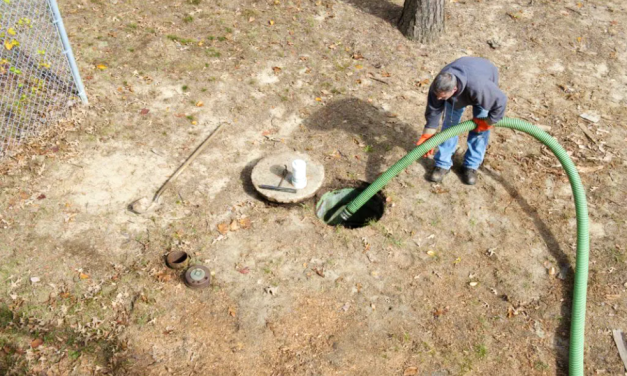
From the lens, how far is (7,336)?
412 centimetres

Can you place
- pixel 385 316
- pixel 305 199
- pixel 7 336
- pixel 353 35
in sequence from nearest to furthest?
1. pixel 7 336
2. pixel 385 316
3. pixel 305 199
4. pixel 353 35

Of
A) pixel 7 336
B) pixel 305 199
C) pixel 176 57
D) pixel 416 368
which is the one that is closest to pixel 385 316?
pixel 416 368

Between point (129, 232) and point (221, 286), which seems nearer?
point (221, 286)

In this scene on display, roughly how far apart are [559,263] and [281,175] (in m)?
3.13

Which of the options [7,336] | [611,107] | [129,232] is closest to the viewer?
[7,336]

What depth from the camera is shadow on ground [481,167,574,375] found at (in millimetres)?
4375

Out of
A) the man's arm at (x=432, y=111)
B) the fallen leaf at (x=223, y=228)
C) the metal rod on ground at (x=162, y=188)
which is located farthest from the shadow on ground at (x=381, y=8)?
the fallen leaf at (x=223, y=228)

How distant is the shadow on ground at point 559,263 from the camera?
438cm

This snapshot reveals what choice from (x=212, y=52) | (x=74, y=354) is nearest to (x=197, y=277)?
(x=74, y=354)

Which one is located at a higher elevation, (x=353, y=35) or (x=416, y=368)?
(x=353, y=35)

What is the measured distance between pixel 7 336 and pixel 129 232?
140 cm

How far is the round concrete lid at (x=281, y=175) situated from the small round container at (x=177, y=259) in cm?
107

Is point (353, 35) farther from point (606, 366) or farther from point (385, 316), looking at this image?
point (606, 366)

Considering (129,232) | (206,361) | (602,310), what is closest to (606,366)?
(602,310)
